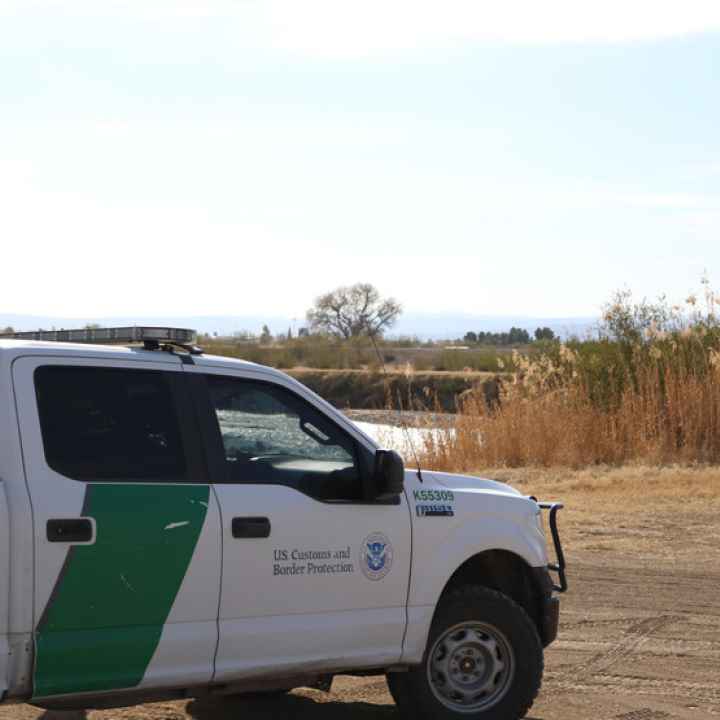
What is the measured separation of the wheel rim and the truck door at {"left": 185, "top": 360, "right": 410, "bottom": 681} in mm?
349

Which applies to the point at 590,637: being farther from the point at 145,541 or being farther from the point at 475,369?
the point at 475,369

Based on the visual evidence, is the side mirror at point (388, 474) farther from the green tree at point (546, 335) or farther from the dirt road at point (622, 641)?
the green tree at point (546, 335)

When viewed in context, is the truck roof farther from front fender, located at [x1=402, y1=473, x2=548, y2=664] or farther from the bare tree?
the bare tree

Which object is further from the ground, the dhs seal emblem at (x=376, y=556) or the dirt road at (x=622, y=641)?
the dhs seal emblem at (x=376, y=556)

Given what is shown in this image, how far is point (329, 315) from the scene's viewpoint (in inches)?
3177

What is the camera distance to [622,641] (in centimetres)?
951

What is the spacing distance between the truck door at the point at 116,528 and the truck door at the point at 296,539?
142 mm

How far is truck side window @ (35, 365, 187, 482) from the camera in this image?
6090 millimetres

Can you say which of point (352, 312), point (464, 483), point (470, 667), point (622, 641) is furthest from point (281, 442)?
point (352, 312)

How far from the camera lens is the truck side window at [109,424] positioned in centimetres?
609

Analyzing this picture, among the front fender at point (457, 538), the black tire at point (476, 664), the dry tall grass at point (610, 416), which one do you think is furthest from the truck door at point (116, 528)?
the dry tall grass at point (610, 416)

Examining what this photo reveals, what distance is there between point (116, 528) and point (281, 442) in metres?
1.11

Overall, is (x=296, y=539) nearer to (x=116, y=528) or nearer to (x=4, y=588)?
(x=116, y=528)

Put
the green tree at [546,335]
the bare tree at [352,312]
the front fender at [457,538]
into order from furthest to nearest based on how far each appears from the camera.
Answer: the bare tree at [352,312], the green tree at [546,335], the front fender at [457,538]
